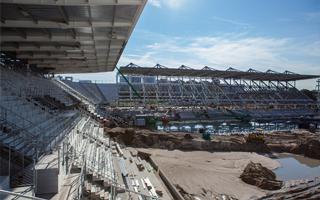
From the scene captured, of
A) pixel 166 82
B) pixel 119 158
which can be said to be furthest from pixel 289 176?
pixel 166 82

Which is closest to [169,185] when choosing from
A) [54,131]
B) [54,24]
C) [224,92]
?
[54,131]

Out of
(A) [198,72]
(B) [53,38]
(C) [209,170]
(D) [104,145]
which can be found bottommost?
(C) [209,170]

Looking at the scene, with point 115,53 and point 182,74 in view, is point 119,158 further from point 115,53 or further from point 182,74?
point 182,74

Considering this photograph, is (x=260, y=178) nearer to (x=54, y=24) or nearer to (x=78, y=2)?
(x=78, y=2)

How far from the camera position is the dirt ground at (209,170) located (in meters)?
18.9

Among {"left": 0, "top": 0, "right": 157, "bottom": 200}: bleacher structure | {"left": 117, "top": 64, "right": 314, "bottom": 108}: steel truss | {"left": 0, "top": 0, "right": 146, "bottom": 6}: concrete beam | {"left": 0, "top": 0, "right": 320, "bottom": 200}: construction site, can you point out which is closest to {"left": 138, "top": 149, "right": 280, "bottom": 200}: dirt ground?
{"left": 0, "top": 0, "right": 320, "bottom": 200}: construction site

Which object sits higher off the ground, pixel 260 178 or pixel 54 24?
pixel 54 24

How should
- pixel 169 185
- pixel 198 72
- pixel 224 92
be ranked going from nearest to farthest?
pixel 169 185 < pixel 198 72 < pixel 224 92

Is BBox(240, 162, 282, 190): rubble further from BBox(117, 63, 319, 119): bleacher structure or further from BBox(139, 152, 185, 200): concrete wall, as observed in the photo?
BBox(117, 63, 319, 119): bleacher structure

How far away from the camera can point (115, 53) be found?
30672mm

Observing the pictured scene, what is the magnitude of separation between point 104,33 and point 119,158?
322 inches

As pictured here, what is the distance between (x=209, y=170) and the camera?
23.3 meters

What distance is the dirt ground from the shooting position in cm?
1892

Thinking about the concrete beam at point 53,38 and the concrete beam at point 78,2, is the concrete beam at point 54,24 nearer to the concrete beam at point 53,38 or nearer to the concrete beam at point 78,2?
the concrete beam at point 53,38
